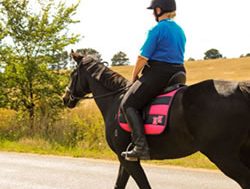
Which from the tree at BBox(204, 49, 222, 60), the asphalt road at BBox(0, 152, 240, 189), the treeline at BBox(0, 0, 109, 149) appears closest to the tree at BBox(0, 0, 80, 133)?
the treeline at BBox(0, 0, 109, 149)

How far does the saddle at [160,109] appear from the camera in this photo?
5.55 meters

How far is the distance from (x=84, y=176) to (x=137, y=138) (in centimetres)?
353

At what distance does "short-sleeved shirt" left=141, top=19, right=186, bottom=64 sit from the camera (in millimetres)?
5707

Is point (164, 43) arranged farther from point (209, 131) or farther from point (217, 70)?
point (217, 70)

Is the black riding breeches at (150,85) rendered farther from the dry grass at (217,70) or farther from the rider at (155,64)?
the dry grass at (217,70)

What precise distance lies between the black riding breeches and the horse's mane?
2.05 ft

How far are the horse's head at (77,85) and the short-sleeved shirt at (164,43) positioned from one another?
4.90 feet

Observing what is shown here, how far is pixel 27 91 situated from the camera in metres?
16.7

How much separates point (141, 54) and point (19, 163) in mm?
5838

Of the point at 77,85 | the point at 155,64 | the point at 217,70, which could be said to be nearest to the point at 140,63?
the point at 155,64

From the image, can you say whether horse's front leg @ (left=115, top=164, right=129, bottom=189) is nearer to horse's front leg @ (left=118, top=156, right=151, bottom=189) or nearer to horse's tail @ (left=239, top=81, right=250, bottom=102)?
horse's front leg @ (left=118, top=156, right=151, bottom=189)

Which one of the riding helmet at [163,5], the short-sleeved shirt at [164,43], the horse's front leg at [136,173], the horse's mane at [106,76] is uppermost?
the riding helmet at [163,5]

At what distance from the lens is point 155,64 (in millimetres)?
5797

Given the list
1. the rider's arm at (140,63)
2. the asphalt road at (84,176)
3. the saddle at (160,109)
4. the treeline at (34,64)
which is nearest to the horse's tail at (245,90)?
the saddle at (160,109)
